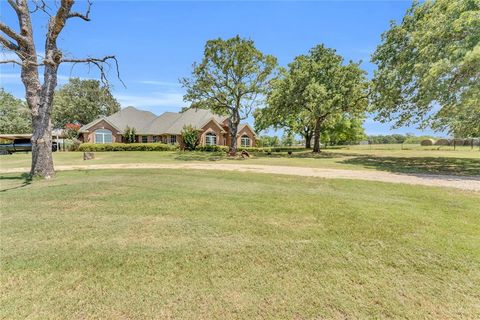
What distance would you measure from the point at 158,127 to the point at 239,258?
1417 inches

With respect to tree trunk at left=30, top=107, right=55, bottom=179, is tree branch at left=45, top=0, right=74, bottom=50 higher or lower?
higher

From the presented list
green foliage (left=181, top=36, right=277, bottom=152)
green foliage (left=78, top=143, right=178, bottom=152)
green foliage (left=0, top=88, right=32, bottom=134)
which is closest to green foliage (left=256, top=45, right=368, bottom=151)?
green foliage (left=181, top=36, right=277, bottom=152)

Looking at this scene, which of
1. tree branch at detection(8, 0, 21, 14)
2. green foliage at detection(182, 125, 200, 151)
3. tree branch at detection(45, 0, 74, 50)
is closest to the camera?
tree branch at detection(8, 0, 21, 14)

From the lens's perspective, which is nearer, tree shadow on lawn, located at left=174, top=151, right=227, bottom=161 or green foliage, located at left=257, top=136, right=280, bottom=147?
tree shadow on lawn, located at left=174, top=151, right=227, bottom=161

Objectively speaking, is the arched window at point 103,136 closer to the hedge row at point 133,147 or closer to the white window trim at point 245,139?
the hedge row at point 133,147

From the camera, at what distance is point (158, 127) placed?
36938 mm

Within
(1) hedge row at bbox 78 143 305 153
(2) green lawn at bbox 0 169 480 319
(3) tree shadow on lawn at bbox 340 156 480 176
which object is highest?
(1) hedge row at bbox 78 143 305 153

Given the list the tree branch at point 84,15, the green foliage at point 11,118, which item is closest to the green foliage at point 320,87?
the tree branch at point 84,15

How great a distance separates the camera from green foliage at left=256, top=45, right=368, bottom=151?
23.8m

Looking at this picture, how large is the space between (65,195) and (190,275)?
5690 mm

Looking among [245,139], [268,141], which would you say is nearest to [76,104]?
[245,139]

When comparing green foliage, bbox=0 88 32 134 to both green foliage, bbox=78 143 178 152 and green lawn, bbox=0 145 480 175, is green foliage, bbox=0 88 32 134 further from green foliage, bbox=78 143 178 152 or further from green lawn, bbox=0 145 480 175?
green lawn, bbox=0 145 480 175

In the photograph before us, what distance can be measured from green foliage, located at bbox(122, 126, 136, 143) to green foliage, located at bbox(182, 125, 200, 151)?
7.91 m

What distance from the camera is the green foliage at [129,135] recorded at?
114ft
